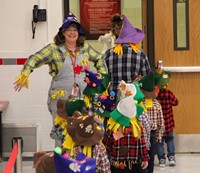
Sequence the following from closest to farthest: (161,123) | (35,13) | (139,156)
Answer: (139,156)
(161,123)
(35,13)

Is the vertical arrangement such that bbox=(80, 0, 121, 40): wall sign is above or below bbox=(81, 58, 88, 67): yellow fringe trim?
above

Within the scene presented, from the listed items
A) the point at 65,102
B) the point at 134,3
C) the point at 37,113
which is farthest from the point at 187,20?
the point at 65,102

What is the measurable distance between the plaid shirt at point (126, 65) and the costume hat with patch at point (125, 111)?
0.89 meters

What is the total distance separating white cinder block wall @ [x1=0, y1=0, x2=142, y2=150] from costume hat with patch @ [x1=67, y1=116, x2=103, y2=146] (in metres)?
3.82

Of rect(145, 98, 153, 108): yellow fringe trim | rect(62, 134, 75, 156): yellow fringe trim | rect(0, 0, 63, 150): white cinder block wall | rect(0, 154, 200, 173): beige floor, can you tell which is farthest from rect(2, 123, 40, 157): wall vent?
rect(62, 134, 75, 156): yellow fringe trim

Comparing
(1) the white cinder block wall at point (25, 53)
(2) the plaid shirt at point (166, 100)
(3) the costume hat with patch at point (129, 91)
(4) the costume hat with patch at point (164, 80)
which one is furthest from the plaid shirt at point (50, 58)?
(1) the white cinder block wall at point (25, 53)

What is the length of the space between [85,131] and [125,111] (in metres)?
0.70

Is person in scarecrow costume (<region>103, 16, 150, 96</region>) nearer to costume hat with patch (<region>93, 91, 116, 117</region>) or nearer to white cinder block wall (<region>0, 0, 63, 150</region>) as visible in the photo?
costume hat with patch (<region>93, 91, 116, 117</region>)

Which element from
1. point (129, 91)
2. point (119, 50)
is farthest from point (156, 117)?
point (129, 91)

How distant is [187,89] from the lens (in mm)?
8266

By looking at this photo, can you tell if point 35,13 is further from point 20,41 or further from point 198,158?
point 198,158

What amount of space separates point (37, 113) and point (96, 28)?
1427 millimetres

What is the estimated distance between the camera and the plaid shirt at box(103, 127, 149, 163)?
4.79m

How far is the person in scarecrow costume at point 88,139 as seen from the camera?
406cm
